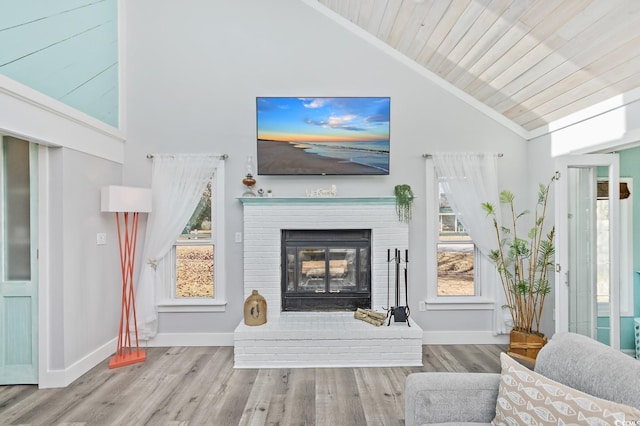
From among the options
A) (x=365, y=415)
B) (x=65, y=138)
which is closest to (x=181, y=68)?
(x=65, y=138)

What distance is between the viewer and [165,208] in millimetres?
3828

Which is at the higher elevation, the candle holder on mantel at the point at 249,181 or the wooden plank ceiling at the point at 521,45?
the wooden plank ceiling at the point at 521,45

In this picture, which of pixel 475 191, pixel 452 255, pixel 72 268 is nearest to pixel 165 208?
pixel 72 268

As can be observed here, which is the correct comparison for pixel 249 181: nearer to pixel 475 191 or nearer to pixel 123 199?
pixel 123 199

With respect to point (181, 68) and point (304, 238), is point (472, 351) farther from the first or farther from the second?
point (181, 68)

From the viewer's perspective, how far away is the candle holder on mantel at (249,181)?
386 centimetres

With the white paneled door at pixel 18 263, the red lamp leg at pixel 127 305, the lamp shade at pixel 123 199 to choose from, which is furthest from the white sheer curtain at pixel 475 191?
the white paneled door at pixel 18 263

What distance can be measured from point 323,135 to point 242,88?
1.07 m

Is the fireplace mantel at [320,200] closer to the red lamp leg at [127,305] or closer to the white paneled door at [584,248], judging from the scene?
the red lamp leg at [127,305]

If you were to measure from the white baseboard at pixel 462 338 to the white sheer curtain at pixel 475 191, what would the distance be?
11cm

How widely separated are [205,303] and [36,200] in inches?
72.7

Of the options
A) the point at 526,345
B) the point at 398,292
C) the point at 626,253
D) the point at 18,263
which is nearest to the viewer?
the point at 18,263

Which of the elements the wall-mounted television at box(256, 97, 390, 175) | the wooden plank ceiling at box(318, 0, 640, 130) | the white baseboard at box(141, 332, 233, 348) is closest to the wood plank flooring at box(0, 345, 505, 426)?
the white baseboard at box(141, 332, 233, 348)

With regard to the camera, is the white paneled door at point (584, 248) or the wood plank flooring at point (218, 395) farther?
the white paneled door at point (584, 248)
